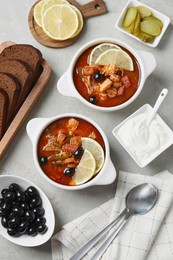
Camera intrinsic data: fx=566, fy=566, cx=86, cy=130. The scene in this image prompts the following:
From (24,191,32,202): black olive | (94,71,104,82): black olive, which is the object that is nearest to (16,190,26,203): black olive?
(24,191,32,202): black olive

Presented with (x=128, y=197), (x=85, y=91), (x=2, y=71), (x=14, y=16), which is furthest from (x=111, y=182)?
(x=14, y=16)

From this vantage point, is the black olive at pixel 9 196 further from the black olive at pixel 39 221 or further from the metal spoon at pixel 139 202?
the metal spoon at pixel 139 202

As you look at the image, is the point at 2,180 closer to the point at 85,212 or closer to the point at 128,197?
the point at 85,212

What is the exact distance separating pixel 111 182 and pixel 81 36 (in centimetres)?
82

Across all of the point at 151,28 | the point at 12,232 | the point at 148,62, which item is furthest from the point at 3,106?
the point at 151,28

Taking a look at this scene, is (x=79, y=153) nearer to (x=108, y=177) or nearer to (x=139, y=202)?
(x=108, y=177)

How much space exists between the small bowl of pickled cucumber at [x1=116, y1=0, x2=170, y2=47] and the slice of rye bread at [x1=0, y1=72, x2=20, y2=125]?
621 mm

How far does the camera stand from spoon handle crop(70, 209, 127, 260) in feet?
9.09

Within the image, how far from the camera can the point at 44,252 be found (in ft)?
9.43

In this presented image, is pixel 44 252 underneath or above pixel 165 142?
underneath

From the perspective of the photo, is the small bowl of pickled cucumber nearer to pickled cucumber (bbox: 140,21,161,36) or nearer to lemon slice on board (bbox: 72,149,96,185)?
pickled cucumber (bbox: 140,21,161,36)

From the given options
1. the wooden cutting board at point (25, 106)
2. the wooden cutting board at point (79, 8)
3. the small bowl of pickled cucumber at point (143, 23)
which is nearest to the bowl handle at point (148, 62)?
the small bowl of pickled cucumber at point (143, 23)

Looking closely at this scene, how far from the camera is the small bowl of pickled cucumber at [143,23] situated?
2932 mm

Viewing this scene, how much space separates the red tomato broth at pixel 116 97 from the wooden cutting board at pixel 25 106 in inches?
6.4
